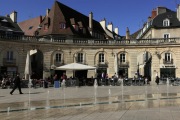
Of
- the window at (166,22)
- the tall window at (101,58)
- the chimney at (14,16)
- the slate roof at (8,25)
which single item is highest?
the chimney at (14,16)

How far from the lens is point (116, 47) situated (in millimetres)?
43438

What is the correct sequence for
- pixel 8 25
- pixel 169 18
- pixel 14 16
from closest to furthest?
pixel 8 25
pixel 14 16
pixel 169 18

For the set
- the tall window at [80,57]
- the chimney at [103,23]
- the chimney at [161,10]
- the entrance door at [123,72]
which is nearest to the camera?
the tall window at [80,57]

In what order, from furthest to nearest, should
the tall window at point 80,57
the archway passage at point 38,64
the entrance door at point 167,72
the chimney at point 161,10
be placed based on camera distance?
the chimney at point 161,10, the entrance door at point 167,72, the archway passage at point 38,64, the tall window at point 80,57

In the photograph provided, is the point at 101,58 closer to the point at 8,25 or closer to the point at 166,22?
the point at 166,22

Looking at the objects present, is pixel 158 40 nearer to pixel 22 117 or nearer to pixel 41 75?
pixel 41 75

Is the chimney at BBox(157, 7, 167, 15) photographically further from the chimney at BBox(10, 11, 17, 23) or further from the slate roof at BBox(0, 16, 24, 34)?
the slate roof at BBox(0, 16, 24, 34)

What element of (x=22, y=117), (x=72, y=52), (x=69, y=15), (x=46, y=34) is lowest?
(x=22, y=117)

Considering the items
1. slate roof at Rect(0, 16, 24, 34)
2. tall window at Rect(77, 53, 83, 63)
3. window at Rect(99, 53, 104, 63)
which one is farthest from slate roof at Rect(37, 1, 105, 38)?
window at Rect(99, 53, 104, 63)

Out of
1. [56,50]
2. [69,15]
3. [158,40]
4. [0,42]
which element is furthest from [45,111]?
[69,15]

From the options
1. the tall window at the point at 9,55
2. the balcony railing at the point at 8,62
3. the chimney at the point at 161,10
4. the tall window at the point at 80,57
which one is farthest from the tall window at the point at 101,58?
the chimney at the point at 161,10

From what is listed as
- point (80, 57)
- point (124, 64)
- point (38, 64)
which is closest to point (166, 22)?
point (124, 64)

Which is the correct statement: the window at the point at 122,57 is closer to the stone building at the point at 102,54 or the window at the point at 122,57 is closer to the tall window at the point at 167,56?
the stone building at the point at 102,54

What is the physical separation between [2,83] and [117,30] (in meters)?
63.3
